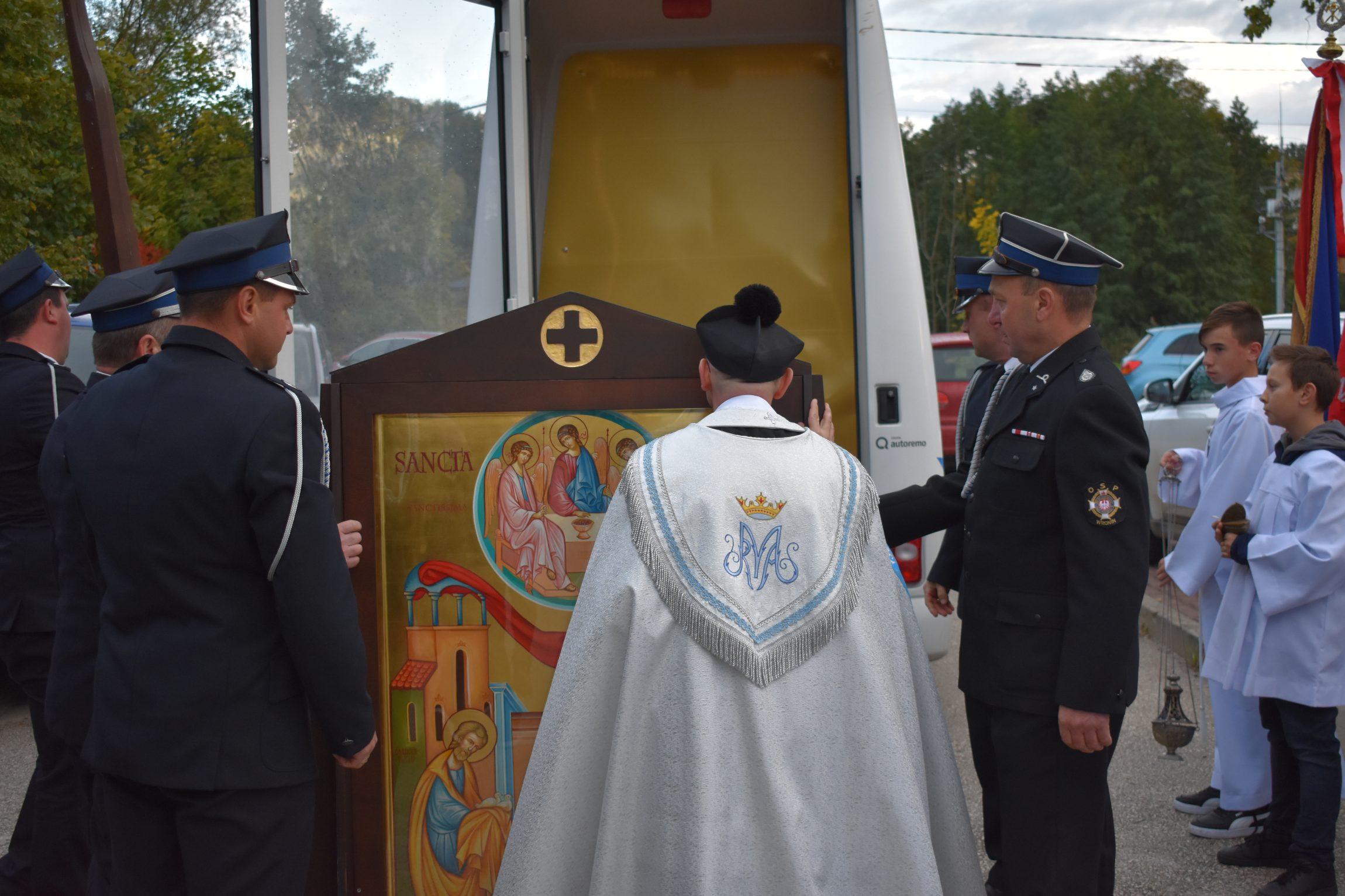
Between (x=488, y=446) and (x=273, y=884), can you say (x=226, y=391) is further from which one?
(x=273, y=884)

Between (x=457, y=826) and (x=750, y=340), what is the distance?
51.5 inches

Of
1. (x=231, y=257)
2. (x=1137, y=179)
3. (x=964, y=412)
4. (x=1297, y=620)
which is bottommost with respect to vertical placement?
(x=1297, y=620)

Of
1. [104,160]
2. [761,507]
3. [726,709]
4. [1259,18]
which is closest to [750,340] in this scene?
[761,507]

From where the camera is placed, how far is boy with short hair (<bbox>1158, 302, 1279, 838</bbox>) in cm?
438

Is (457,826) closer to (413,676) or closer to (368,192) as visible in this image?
(413,676)

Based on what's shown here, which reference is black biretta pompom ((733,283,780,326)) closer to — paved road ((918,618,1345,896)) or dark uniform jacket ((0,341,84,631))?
dark uniform jacket ((0,341,84,631))

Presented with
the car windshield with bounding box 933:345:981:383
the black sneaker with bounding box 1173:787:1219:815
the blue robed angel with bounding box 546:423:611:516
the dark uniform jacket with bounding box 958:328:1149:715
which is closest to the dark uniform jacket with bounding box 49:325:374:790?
the blue robed angel with bounding box 546:423:611:516

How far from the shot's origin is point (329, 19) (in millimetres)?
3740

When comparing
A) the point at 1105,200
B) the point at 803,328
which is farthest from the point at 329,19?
the point at 1105,200

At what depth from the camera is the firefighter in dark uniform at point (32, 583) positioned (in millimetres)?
3500

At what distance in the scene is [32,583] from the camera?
3539 mm

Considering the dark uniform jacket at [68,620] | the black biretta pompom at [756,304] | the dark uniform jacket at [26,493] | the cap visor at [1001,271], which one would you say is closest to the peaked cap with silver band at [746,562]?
the black biretta pompom at [756,304]

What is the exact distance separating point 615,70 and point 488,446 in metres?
3.11

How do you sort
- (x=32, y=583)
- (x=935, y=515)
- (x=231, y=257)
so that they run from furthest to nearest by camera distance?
(x=32, y=583), (x=935, y=515), (x=231, y=257)
